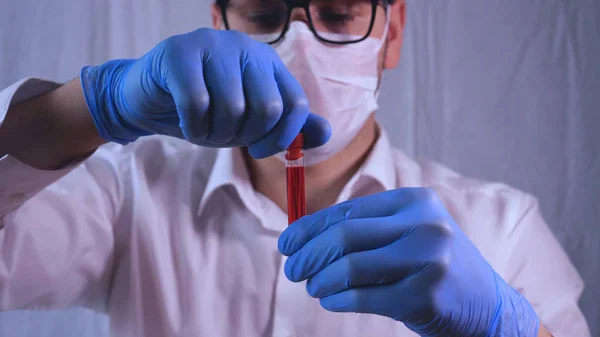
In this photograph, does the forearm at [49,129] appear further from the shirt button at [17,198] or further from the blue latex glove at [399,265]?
the blue latex glove at [399,265]

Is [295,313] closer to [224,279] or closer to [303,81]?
[224,279]

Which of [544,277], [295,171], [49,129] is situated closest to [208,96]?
[295,171]

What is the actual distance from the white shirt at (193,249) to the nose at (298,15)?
0.95ft

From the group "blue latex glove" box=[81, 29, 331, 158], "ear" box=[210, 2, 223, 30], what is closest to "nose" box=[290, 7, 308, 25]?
"ear" box=[210, 2, 223, 30]

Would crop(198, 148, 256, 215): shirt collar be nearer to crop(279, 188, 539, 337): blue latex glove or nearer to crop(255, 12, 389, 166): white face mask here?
crop(255, 12, 389, 166): white face mask

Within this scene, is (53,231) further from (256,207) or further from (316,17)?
(316,17)

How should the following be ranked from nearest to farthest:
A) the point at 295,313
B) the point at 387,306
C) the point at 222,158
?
the point at 387,306, the point at 295,313, the point at 222,158

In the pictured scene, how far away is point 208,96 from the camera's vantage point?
0.59m

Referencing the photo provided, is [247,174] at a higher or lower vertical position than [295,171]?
lower

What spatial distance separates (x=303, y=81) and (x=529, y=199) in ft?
1.81

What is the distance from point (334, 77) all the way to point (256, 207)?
288 mm

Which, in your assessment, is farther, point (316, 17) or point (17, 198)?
point (316, 17)

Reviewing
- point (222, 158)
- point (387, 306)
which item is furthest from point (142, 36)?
point (387, 306)

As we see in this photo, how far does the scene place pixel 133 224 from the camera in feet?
3.12
